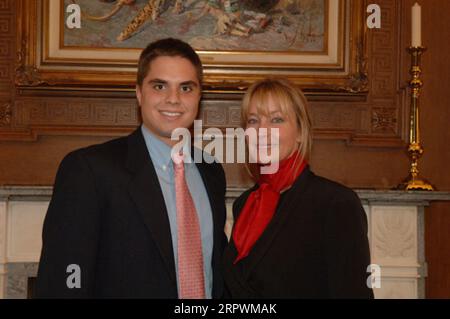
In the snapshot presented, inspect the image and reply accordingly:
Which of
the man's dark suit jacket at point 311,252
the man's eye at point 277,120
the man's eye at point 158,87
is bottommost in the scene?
the man's dark suit jacket at point 311,252

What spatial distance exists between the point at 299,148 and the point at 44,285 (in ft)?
3.29

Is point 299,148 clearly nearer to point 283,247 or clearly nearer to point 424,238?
point 283,247

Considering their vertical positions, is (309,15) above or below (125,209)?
above

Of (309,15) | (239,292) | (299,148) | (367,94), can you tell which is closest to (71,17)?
(309,15)

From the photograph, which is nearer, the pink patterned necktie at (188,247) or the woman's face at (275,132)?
the pink patterned necktie at (188,247)

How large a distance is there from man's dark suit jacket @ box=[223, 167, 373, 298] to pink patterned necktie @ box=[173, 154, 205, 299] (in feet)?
0.39

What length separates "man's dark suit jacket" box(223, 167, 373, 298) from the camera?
206 cm

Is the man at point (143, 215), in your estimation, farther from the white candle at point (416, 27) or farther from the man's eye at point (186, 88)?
the white candle at point (416, 27)

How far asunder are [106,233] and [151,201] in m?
0.19

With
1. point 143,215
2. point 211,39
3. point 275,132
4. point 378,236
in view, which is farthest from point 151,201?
point 211,39

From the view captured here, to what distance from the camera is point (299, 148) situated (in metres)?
2.37

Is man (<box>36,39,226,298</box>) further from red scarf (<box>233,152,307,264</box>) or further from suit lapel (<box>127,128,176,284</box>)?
red scarf (<box>233,152,307,264</box>)

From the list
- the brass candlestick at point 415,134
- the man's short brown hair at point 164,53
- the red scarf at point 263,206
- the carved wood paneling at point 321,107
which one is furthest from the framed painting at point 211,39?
the red scarf at point 263,206

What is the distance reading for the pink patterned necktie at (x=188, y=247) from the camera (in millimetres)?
2195
